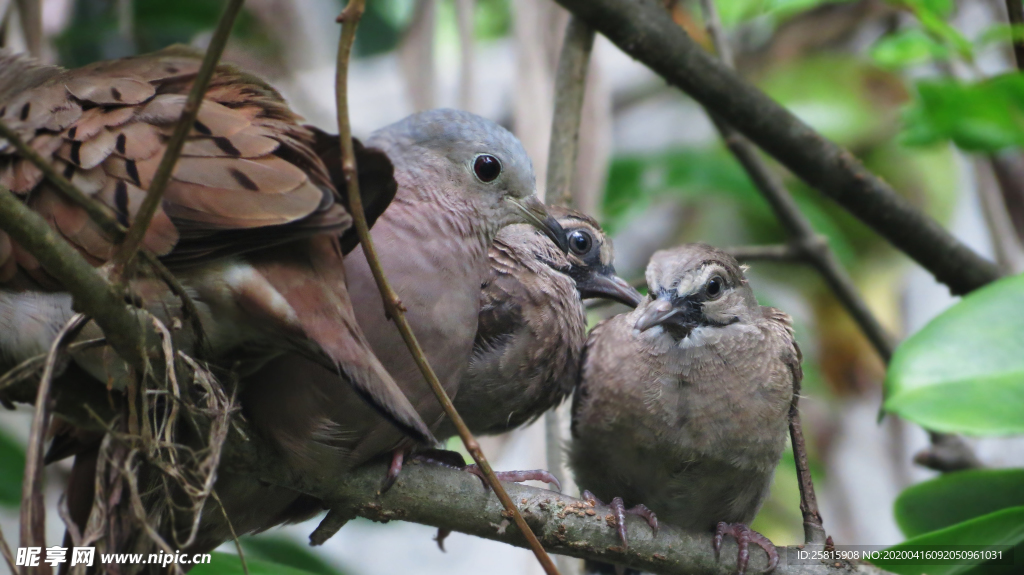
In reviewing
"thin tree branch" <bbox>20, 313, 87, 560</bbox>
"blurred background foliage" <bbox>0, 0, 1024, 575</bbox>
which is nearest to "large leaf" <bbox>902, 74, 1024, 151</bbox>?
"blurred background foliage" <bbox>0, 0, 1024, 575</bbox>

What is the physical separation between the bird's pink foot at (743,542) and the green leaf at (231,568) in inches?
29.3

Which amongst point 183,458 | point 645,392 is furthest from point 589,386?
point 183,458

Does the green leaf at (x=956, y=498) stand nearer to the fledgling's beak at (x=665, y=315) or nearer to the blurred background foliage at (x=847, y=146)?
the blurred background foliage at (x=847, y=146)

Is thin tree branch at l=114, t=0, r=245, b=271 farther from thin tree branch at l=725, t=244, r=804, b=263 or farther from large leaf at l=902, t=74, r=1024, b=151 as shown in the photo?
thin tree branch at l=725, t=244, r=804, b=263

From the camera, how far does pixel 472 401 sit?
5.62ft

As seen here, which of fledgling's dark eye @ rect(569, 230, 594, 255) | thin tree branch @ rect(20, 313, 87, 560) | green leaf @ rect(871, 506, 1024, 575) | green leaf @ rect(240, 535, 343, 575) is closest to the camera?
thin tree branch @ rect(20, 313, 87, 560)

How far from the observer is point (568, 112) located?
6.84 ft

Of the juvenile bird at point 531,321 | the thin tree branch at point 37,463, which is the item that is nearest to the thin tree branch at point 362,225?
the thin tree branch at point 37,463

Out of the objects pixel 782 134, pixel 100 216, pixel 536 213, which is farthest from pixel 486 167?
pixel 100 216

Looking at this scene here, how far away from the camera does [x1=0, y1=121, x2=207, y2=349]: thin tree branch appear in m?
0.83

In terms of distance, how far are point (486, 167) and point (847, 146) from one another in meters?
3.18

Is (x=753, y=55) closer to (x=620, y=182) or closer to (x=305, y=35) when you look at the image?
(x=620, y=182)

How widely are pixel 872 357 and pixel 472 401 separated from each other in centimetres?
351

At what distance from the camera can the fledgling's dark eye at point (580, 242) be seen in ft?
6.43
